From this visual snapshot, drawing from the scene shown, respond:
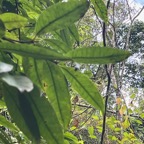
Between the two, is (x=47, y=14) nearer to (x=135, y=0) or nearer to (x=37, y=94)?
(x=37, y=94)

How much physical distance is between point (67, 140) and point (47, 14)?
304mm

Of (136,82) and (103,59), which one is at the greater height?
(103,59)

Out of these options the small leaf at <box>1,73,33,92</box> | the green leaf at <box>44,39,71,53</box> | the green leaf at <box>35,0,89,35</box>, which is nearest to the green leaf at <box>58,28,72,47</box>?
the green leaf at <box>44,39,71,53</box>

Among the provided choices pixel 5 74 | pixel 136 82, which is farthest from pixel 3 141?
pixel 136 82

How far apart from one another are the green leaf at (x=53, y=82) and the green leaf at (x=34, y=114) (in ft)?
0.16

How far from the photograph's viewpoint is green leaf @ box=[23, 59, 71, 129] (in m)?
0.42

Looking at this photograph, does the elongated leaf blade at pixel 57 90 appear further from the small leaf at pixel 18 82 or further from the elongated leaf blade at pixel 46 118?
the small leaf at pixel 18 82

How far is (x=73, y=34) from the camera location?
563 millimetres

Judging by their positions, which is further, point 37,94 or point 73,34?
point 73,34

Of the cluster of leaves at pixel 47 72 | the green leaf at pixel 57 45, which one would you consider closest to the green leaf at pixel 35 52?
the cluster of leaves at pixel 47 72

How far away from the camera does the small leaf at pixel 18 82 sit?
0.77 ft

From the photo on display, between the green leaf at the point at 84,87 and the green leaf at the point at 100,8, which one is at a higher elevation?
the green leaf at the point at 100,8

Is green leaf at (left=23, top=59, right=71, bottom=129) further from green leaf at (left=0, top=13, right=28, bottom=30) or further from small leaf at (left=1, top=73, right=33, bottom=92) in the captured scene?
small leaf at (left=1, top=73, right=33, bottom=92)

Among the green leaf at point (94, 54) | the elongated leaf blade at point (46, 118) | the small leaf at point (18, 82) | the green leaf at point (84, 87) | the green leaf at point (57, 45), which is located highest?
the green leaf at point (57, 45)
